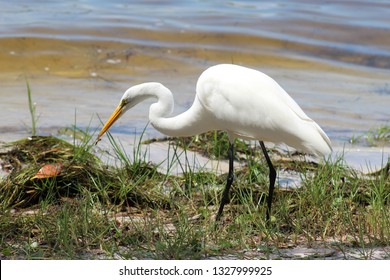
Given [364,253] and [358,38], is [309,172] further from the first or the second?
[358,38]

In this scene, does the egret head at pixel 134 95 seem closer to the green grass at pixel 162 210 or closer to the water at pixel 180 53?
the green grass at pixel 162 210

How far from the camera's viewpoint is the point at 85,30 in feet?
34.3

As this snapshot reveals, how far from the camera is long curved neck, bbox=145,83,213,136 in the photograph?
4566mm

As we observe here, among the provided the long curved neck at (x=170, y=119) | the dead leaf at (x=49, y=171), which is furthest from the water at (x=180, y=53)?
the long curved neck at (x=170, y=119)

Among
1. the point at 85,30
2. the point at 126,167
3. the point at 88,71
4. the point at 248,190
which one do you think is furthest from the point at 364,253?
the point at 85,30

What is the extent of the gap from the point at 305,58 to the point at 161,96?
5714 mm

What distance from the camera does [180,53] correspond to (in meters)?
9.93

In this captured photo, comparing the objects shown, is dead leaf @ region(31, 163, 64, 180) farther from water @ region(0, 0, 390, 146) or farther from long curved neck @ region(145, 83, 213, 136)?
water @ region(0, 0, 390, 146)

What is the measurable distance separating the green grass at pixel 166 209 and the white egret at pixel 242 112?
171mm

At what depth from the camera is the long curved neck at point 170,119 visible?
4566mm

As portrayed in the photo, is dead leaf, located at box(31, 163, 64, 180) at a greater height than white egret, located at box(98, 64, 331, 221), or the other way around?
white egret, located at box(98, 64, 331, 221)

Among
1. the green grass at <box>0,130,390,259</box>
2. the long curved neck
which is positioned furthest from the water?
the long curved neck

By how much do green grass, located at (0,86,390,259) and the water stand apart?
154 centimetres

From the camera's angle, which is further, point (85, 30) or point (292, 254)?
point (85, 30)
